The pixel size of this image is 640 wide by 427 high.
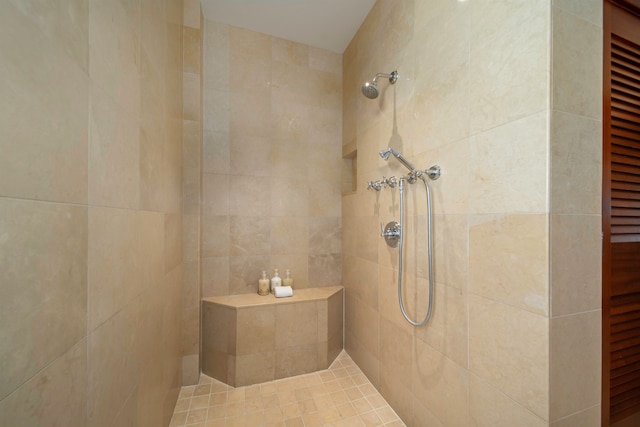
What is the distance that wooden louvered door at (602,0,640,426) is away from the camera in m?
0.82

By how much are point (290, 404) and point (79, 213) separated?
1583mm

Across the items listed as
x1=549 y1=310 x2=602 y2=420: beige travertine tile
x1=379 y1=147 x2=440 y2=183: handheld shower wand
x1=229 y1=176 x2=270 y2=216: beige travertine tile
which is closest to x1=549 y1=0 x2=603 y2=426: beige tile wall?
x1=549 y1=310 x2=602 y2=420: beige travertine tile

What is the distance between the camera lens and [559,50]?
0.74 metres

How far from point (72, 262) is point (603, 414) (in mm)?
1694

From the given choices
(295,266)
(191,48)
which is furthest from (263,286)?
(191,48)

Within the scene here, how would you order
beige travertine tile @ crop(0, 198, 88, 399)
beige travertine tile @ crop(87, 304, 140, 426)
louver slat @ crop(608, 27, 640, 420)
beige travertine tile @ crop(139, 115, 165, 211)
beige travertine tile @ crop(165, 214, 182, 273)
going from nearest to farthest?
beige travertine tile @ crop(0, 198, 88, 399) < beige travertine tile @ crop(87, 304, 140, 426) < louver slat @ crop(608, 27, 640, 420) < beige travertine tile @ crop(139, 115, 165, 211) < beige travertine tile @ crop(165, 214, 182, 273)

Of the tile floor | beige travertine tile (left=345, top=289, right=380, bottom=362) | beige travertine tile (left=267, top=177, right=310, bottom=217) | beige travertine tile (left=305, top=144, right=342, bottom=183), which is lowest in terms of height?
the tile floor

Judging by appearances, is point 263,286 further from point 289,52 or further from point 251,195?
point 289,52

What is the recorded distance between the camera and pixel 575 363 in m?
0.77

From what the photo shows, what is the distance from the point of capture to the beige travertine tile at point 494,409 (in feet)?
2.59

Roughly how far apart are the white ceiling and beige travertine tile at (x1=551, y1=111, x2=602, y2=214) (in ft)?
5.23

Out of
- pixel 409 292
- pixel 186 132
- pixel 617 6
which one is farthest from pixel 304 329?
pixel 617 6

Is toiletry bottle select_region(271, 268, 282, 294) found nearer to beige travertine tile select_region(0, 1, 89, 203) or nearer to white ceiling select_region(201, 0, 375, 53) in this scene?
beige travertine tile select_region(0, 1, 89, 203)

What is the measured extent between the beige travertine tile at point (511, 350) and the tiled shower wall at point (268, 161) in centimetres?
137
